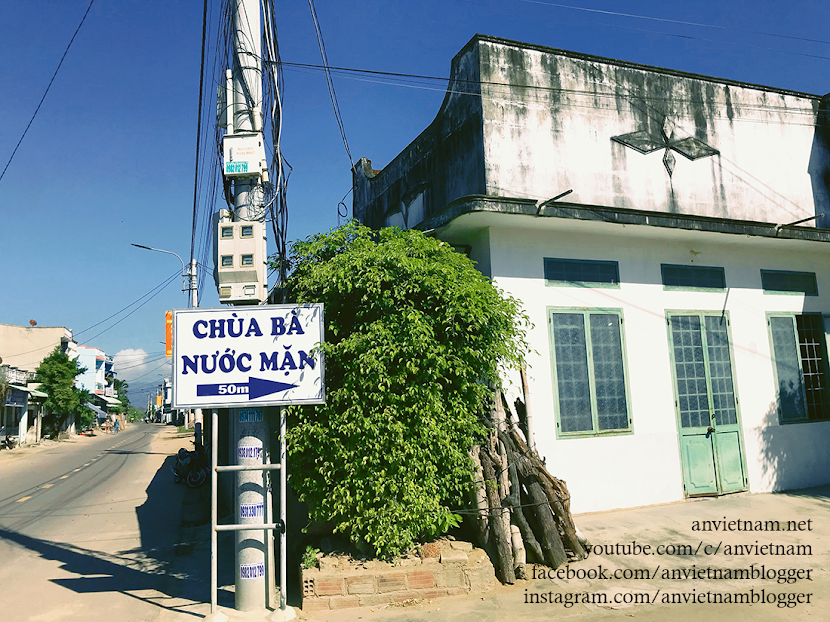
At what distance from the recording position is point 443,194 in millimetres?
10797

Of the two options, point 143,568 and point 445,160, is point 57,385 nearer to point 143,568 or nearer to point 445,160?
point 143,568

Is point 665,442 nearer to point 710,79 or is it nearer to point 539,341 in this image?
point 539,341

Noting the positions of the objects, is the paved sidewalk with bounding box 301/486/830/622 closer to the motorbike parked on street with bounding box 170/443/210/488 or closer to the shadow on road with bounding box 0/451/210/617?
the shadow on road with bounding box 0/451/210/617

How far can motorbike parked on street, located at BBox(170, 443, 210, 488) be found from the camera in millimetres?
14172

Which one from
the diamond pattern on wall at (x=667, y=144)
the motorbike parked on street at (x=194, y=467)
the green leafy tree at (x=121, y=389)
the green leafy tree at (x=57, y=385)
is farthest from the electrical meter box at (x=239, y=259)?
the green leafy tree at (x=121, y=389)

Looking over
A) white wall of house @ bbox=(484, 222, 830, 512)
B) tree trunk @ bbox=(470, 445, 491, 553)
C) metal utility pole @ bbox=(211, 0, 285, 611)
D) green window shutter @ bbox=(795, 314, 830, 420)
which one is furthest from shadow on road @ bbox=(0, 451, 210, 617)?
green window shutter @ bbox=(795, 314, 830, 420)

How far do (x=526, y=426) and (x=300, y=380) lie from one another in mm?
3258

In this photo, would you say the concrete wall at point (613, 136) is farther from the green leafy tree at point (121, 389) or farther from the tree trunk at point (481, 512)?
the green leafy tree at point (121, 389)

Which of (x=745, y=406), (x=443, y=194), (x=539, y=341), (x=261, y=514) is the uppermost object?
(x=443, y=194)

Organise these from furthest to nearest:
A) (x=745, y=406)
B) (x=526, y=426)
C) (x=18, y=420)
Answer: (x=18, y=420) < (x=745, y=406) < (x=526, y=426)

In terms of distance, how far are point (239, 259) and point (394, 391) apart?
215cm

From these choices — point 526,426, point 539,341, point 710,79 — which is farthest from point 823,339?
point 526,426

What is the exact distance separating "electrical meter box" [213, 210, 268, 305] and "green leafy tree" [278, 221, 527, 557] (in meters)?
0.59

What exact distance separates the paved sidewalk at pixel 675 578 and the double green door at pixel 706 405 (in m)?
0.97
